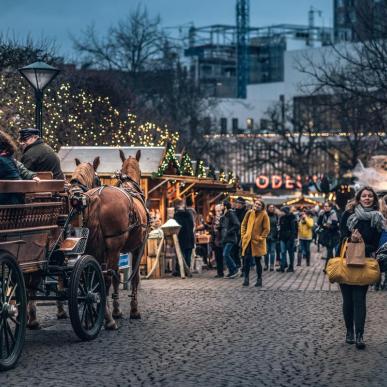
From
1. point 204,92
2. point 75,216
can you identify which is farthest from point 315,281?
point 204,92

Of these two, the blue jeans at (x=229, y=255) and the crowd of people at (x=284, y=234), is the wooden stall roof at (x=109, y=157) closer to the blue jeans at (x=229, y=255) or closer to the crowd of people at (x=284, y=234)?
the crowd of people at (x=284, y=234)

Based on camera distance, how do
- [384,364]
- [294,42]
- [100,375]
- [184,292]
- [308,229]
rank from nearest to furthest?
[100,375] < [384,364] < [184,292] < [308,229] < [294,42]

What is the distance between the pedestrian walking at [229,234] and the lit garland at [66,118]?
9.65m

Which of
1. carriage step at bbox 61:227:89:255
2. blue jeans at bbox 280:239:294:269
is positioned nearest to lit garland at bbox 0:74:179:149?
blue jeans at bbox 280:239:294:269

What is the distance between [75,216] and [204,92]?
64756 mm

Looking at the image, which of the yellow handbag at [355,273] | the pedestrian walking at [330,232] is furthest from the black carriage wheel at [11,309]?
the pedestrian walking at [330,232]

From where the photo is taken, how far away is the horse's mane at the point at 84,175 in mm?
15153

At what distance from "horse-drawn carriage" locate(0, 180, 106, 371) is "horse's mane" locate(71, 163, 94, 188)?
795mm

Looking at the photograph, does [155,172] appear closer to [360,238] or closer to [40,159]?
[40,159]

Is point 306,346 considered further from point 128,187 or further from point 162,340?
point 128,187

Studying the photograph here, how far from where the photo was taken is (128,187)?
1742cm

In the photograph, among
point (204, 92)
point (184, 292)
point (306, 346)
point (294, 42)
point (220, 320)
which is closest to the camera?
point (306, 346)

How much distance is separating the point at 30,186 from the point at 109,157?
1496 centimetres

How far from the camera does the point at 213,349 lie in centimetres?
1336
